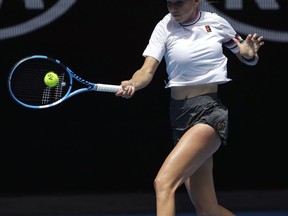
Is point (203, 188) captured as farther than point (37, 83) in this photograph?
No

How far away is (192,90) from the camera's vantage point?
16.7 ft

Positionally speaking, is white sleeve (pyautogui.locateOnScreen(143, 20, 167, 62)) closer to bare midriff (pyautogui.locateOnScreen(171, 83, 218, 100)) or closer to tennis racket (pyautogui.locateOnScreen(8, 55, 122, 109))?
bare midriff (pyautogui.locateOnScreen(171, 83, 218, 100))

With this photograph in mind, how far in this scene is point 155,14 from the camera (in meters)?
6.71

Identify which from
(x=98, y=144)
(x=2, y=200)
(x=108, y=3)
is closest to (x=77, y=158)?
(x=98, y=144)

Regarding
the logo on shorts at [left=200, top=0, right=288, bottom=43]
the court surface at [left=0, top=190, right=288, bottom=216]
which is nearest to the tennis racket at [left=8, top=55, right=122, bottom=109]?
the court surface at [left=0, top=190, right=288, bottom=216]

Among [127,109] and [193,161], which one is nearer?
[193,161]

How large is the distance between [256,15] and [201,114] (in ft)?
6.18

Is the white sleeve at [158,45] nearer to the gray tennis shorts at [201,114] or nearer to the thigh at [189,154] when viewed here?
the gray tennis shorts at [201,114]

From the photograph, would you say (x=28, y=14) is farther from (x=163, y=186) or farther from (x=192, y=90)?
(x=163, y=186)

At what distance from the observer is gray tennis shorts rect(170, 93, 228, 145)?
5.03 m

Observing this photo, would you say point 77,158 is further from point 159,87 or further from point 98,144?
point 159,87

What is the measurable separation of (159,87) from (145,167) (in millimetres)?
605

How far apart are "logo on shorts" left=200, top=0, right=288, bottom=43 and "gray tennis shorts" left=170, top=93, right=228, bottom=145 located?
1669 millimetres

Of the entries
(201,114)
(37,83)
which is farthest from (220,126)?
(37,83)
